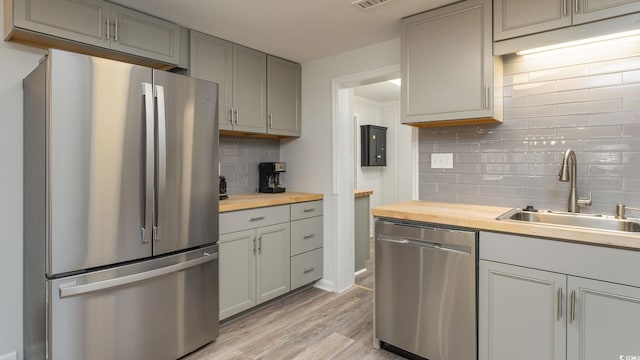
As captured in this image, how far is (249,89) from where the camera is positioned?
3.00 metres

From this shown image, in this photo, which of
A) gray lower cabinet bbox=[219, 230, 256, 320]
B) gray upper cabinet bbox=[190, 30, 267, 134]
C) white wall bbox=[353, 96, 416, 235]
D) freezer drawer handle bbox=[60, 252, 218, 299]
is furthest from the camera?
white wall bbox=[353, 96, 416, 235]

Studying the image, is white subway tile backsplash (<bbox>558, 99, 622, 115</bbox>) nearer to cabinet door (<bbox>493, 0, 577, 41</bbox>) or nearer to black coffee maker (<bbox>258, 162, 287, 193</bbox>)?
cabinet door (<bbox>493, 0, 577, 41</bbox>)

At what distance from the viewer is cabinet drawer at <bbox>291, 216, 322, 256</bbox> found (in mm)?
3107

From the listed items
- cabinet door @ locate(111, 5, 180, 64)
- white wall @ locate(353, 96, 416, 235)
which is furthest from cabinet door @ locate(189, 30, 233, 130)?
white wall @ locate(353, 96, 416, 235)

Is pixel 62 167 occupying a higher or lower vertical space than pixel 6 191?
higher

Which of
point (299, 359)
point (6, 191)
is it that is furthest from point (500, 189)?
point (6, 191)

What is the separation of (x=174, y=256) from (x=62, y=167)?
2.46 ft

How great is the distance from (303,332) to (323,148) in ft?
5.44

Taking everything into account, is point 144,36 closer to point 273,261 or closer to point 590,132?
point 273,261

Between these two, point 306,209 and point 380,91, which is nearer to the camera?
point 306,209

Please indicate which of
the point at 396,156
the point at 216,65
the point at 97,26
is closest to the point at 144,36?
the point at 97,26

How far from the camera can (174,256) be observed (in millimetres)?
2035

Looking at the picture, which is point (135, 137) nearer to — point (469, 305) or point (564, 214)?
point (469, 305)

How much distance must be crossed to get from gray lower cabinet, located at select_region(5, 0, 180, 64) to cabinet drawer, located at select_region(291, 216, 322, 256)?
1.67 metres
